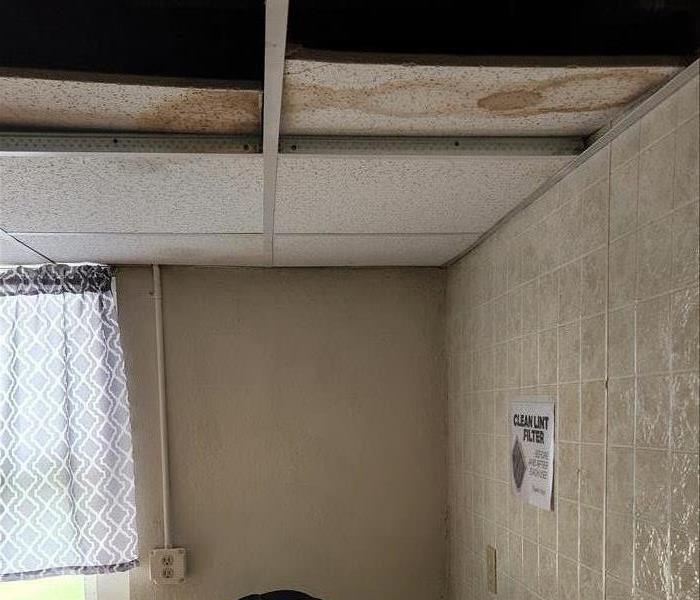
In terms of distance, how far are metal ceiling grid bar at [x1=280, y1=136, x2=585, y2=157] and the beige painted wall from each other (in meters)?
1.28

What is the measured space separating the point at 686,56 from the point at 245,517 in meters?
2.10

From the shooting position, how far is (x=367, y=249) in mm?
2424

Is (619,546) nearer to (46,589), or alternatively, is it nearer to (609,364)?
(609,364)

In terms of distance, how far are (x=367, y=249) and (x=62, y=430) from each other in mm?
1172

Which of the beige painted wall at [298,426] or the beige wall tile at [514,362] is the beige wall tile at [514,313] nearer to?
the beige wall tile at [514,362]

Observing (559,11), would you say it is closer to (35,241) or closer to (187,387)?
Result: (35,241)

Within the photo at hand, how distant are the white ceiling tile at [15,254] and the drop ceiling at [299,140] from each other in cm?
3

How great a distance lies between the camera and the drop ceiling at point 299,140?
1174 mm

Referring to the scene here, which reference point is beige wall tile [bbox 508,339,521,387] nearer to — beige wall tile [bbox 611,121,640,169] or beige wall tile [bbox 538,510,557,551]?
beige wall tile [bbox 538,510,557,551]

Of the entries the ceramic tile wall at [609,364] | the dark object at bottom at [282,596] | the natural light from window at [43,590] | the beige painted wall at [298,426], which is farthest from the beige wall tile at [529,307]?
the natural light from window at [43,590]

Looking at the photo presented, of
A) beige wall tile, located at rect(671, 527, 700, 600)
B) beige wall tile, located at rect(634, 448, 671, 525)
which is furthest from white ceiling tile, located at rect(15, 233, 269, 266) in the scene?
beige wall tile, located at rect(671, 527, 700, 600)

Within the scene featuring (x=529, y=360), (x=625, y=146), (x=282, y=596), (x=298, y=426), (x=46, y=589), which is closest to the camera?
(x=625, y=146)

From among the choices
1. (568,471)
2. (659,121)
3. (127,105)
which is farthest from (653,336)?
(127,105)

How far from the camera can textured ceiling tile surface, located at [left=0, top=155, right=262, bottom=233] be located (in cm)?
154
